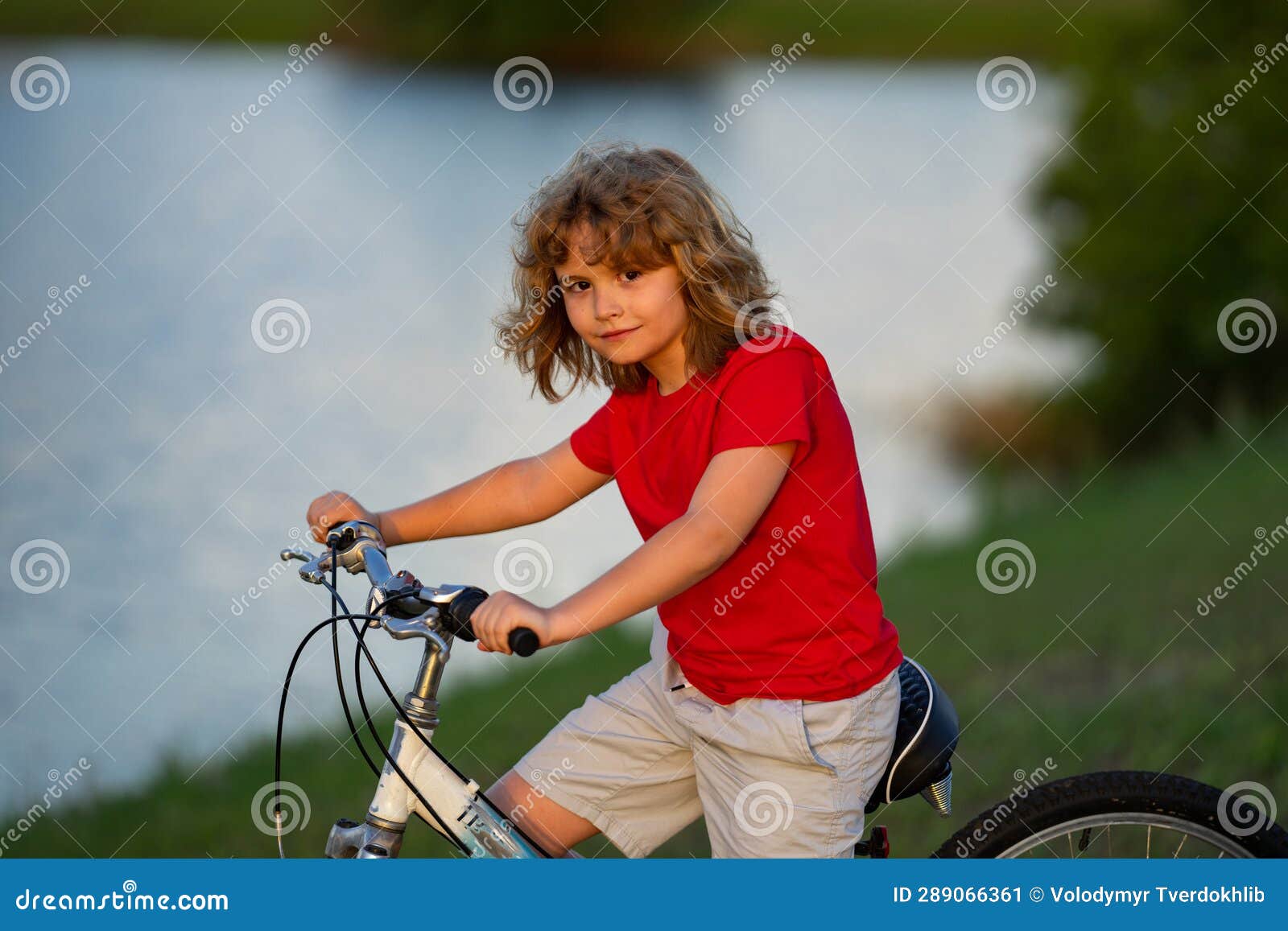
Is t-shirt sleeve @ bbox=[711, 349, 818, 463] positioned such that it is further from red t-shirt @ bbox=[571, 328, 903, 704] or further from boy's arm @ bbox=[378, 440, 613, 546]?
boy's arm @ bbox=[378, 440, 613, 546]

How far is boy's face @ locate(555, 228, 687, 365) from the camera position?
7.39ft

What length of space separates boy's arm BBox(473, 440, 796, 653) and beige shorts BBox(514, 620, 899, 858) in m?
0.31

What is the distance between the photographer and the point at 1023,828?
2.25 meters

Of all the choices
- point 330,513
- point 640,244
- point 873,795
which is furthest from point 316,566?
point 873,795

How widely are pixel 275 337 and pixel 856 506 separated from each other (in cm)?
725

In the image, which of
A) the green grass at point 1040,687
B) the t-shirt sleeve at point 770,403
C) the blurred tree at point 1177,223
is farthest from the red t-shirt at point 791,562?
the blurred tree at point 1177,223

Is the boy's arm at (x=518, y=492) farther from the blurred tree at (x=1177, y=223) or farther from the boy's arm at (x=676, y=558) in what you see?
the blurred tree at (x=1177, y=223)

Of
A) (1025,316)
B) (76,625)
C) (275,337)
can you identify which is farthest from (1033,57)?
(76,625)

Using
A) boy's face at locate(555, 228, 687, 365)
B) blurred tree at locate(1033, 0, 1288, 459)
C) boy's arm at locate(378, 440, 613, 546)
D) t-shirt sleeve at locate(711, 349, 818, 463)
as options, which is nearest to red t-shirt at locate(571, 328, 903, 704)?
t-shirt sleeve at locate(711, 349, 818, 463)

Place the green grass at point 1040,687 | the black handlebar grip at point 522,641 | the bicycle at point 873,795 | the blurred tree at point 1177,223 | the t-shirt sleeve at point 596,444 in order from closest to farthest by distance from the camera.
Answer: the black handlebar grip at point 522,641 < the bicycle at point 873,795 < the t-shirt sleeve at point 596,444 < the green grass at point 1040,687 < the blurred tree at point 1177,223

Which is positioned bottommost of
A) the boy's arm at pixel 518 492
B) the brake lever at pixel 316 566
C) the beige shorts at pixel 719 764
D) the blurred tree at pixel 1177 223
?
the beige shorts at pixel 719 764

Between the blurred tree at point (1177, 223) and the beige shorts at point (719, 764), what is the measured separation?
586 cm

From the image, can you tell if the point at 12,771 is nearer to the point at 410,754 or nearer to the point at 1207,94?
the point at 410,754

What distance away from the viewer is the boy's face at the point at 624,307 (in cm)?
225
